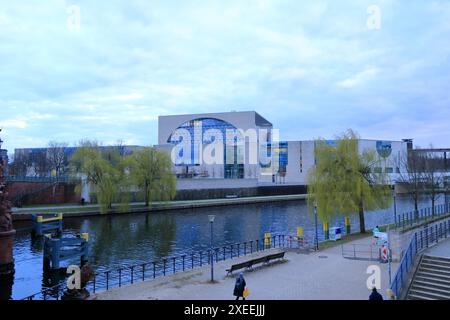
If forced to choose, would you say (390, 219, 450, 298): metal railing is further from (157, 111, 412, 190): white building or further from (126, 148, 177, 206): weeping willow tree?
(157, 111, 412, 190): white building

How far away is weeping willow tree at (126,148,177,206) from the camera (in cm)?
5709

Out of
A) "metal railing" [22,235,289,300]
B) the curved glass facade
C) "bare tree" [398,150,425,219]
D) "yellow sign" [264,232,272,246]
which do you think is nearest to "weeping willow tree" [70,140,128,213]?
"metal railing" [22,235,289,300]

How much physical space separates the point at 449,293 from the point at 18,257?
2579 centimetres

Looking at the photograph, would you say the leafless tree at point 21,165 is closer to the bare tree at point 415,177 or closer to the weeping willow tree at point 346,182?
the bare tree at point 415,177

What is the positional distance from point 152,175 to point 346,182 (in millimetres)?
34546

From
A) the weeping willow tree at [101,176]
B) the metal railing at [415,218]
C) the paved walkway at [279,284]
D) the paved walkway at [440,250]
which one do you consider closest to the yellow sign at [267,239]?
the paved walkway at [279,284]

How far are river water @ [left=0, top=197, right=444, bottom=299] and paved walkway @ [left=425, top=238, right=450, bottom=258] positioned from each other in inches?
520

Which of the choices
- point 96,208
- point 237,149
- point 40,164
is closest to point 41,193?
point 96,208

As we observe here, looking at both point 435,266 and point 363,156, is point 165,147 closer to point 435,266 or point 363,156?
point 363,156

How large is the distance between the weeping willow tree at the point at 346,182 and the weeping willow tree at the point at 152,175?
100.0 ft

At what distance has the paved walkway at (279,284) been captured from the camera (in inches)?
582

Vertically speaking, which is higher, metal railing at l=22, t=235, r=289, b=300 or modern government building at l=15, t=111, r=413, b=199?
modern government building at l=15, t=111, r=413, b=199

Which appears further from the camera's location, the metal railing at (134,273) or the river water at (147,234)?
the river water at (147,234)

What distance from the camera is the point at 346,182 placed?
30266 mm
